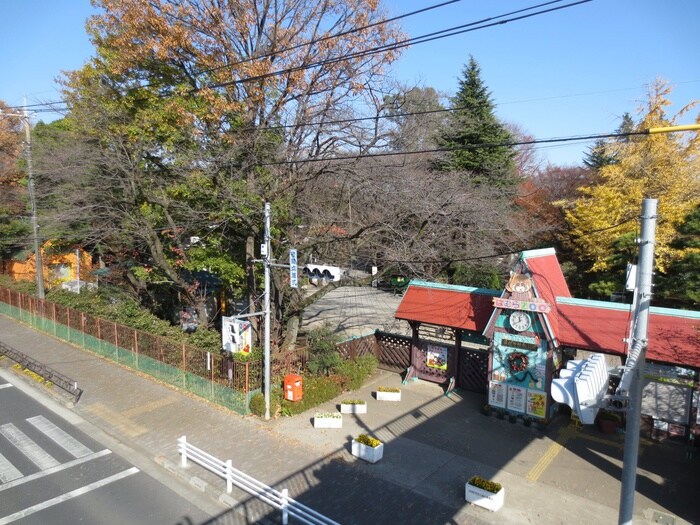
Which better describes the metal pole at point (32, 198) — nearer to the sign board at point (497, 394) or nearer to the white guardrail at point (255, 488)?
the white guardrail at point (255, 488)

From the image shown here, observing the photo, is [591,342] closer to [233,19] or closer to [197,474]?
[197,474]

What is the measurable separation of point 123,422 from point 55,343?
34.8ft

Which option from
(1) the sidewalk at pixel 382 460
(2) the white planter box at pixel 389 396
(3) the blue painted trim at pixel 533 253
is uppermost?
(3) the blue painted trim at pixel 533 253

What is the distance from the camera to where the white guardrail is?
354 inches

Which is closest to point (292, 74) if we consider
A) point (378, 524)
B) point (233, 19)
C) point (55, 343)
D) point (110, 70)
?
point (233, 19)

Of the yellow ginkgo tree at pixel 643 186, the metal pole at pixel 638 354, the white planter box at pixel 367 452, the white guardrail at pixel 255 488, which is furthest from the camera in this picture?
the yellow ginkgo tree at pixel 643 186

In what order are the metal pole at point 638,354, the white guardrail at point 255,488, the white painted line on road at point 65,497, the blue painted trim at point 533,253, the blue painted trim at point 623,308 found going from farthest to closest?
the blue painted trim at point 533,253 < the blue painted trim at point 623,308 < the white painted line on road at point 65,497 < the white guardrail at point 255,488 < the metal pole at point 638,354

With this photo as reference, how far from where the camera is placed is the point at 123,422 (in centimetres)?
1400

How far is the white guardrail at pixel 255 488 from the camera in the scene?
8.98 meters

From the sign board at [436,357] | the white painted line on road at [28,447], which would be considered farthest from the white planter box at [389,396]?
the white painted line on road at [28,447]

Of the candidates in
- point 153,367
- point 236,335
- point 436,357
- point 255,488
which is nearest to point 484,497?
point 255,488

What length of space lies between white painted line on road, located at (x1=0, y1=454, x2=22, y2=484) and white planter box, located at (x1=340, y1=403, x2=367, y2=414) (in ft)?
26.9

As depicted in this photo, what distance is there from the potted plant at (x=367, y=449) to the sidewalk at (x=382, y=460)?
18cm

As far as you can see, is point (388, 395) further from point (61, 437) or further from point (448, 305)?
point (61, 437)
